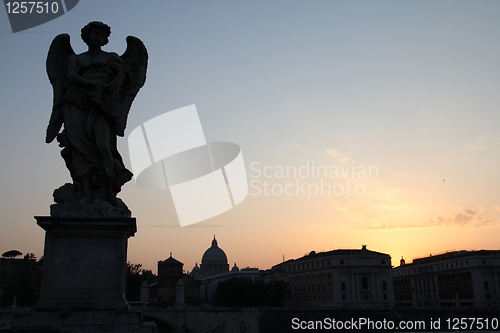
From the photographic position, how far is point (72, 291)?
8.23 metres

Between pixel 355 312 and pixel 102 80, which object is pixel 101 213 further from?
pixel 355 312

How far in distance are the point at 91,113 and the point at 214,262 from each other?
180447 millimetres

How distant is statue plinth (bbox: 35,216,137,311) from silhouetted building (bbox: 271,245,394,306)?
101 m

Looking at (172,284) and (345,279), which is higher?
(172,284)

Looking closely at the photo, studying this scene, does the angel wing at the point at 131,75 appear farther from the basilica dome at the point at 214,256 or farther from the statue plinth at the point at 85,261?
the basilica dome at the point at 214,256

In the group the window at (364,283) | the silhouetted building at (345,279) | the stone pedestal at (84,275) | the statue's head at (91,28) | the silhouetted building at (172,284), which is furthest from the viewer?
the silhouetted building at (172,284)

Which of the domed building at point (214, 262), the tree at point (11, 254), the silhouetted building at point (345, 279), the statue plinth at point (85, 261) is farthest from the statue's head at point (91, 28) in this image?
the domed building at point (214, 262)

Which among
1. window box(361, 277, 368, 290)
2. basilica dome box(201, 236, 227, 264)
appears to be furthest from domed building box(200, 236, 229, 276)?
window box(361, 277, 368, 290)

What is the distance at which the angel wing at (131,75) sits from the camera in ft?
31.2

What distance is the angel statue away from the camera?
8.98 meters

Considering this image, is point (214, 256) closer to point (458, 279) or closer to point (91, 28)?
point (458, 279)

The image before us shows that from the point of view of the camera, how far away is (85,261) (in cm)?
839

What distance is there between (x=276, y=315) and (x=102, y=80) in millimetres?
64276

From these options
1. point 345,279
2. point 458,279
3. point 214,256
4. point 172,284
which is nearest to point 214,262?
point 214,256
